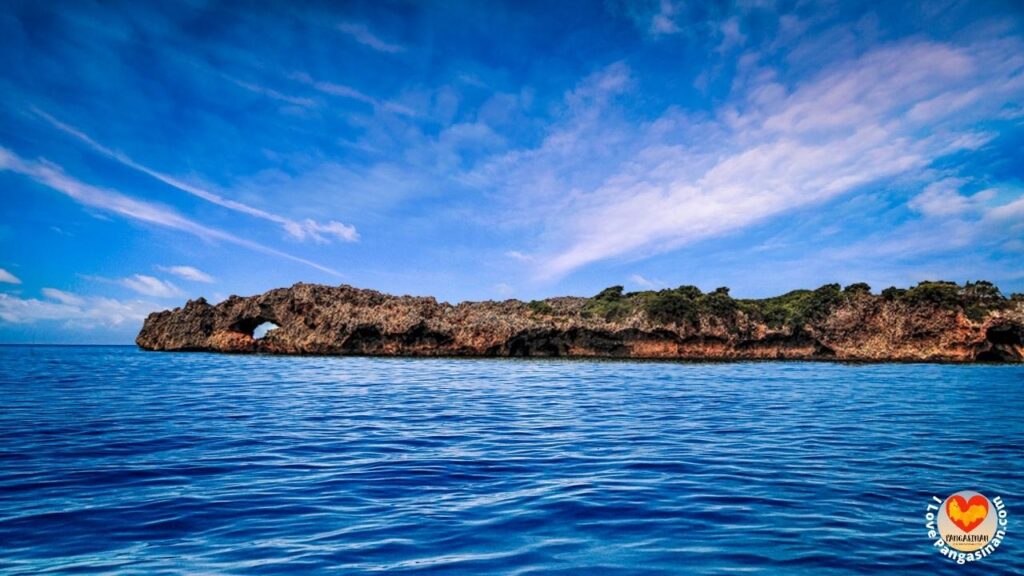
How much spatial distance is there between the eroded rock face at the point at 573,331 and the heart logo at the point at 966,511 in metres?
58.7

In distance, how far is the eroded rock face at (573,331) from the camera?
211ft

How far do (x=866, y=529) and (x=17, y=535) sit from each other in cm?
842

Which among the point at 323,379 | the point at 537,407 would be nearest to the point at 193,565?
the point at 537,407

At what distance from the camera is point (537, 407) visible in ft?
54.7

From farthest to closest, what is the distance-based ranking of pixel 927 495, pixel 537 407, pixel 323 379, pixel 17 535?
pixel 323 379
pixel 537 407
pixel 927 495
pixel 17 535

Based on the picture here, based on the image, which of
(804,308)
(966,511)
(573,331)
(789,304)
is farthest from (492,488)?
(789,304)

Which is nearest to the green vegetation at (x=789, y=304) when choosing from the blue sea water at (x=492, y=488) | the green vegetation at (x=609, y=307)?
the green vegetation at (x=609, y=307)

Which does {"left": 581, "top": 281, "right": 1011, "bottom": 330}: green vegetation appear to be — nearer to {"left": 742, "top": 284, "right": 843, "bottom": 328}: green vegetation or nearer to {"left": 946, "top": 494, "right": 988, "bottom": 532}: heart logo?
{"left": 742, "top": 284, "right": 843, "bottom": 328}: green vegetation

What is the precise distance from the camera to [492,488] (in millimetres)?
7383

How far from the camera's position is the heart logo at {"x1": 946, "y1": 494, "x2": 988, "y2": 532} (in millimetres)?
6109

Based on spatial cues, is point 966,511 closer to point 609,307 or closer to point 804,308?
point 609,307

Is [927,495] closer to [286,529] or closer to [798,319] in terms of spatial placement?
[286,529]

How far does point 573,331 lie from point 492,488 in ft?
201

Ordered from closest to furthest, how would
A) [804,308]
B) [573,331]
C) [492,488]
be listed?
[492,488]
[573,331]
[804,308]
